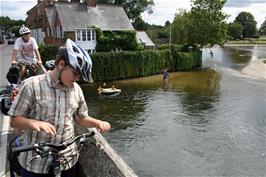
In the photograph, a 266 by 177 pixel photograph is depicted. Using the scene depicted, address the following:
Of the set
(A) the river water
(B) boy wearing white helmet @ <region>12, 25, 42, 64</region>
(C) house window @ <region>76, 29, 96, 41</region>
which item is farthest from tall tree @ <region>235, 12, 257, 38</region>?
(B) boy wearing white helmet @ <region>12, 25, 42, 64</region>

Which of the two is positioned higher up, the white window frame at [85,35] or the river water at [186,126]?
the white window frame at [85,35]

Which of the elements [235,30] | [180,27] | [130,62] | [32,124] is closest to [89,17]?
[130,62]

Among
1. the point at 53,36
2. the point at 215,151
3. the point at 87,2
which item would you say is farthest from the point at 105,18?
the point at 215,151

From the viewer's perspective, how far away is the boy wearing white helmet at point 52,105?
123 inches

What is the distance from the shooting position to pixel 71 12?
44.1m

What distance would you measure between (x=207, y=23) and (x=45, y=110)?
5501 cm

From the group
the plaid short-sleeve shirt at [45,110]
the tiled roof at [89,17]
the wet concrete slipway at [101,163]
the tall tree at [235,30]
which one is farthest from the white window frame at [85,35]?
the tall tree at [235,30]

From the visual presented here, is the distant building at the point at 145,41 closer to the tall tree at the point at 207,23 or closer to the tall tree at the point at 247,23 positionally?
the tall tree at the point at 207,23

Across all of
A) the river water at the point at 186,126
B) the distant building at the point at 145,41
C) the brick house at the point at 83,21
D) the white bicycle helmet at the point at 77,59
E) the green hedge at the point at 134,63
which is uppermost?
the brick house at the point at 83,21

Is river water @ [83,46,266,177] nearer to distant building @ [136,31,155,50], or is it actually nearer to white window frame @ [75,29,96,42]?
white window frame @ [75,29,96,42]

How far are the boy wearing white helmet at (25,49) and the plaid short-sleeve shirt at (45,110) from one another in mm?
5487

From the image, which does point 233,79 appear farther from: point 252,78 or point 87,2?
point 87,2

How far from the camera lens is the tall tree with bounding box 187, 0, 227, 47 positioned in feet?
182

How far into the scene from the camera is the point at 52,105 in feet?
10.9
